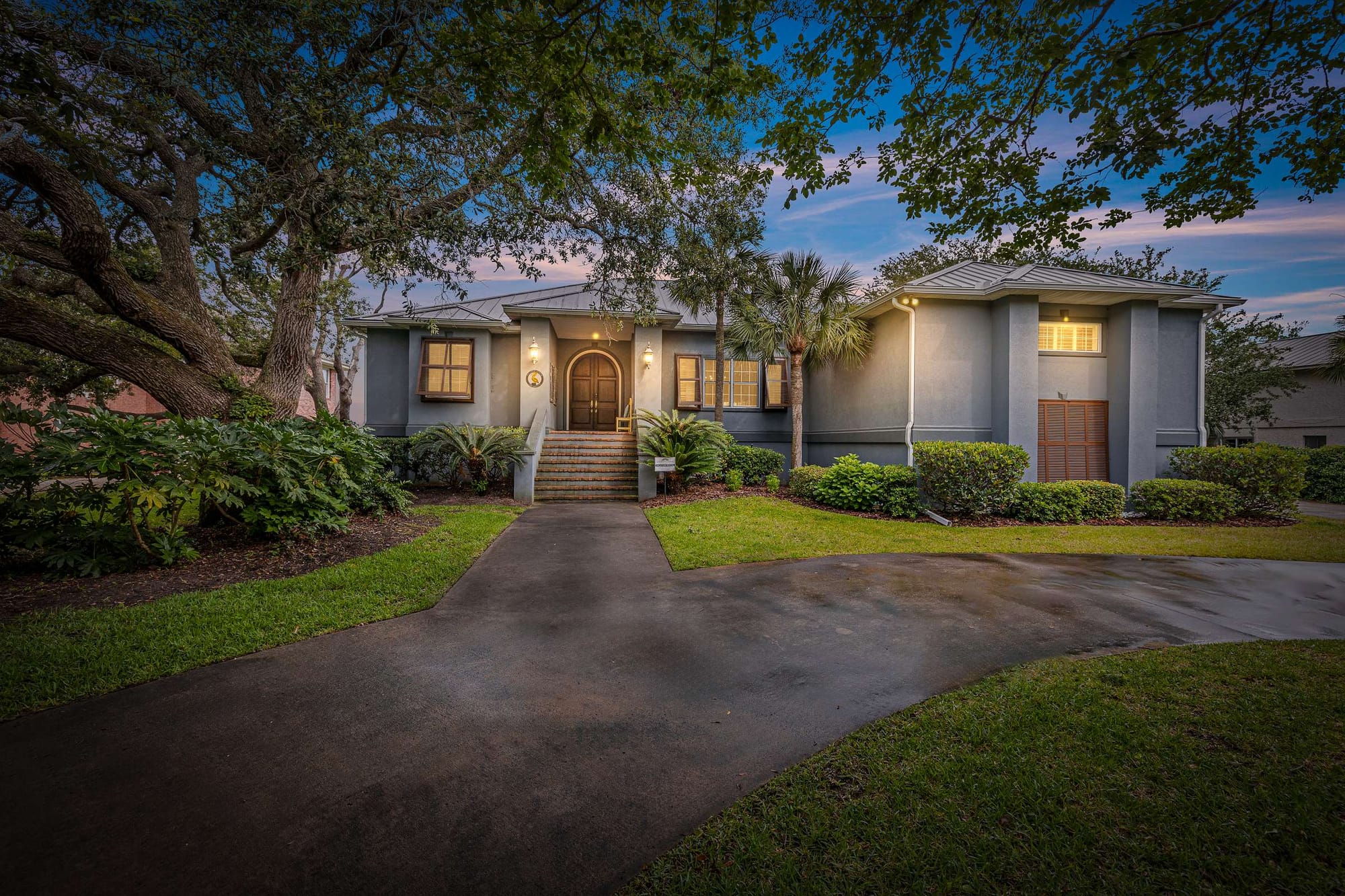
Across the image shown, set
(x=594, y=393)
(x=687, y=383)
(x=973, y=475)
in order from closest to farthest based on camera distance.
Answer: (x=973, y=475) < (x=687, y=383) < (x=594, y=393)

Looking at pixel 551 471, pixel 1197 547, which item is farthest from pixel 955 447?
pixel 551 471

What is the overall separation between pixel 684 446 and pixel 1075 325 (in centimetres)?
908

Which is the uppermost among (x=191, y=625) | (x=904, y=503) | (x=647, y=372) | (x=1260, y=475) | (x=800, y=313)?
(x=800, y=313)

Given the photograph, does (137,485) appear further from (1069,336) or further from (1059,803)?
(1069,336)

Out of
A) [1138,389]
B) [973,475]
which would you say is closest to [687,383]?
[973,475]

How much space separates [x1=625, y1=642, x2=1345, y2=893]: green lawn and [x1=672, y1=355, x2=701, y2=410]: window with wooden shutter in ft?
37.7

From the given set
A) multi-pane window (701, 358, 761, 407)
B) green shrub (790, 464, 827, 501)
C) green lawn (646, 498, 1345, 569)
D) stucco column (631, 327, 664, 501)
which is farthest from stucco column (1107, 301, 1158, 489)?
stucco column (631, 327, 664, 501)

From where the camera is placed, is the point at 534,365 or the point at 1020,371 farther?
the point at 534,365

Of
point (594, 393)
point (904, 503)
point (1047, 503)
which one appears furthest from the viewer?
point (594, 393)

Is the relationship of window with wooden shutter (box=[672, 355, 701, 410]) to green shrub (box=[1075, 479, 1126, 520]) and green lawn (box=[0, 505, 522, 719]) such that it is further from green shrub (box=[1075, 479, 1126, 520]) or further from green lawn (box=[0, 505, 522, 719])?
green lawn (box=[0, 505, 522, 719])

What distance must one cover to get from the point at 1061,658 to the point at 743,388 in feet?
38.1

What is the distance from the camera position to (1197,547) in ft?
22.5

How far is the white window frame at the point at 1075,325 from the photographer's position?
10.6 m

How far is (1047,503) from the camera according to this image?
895cm
